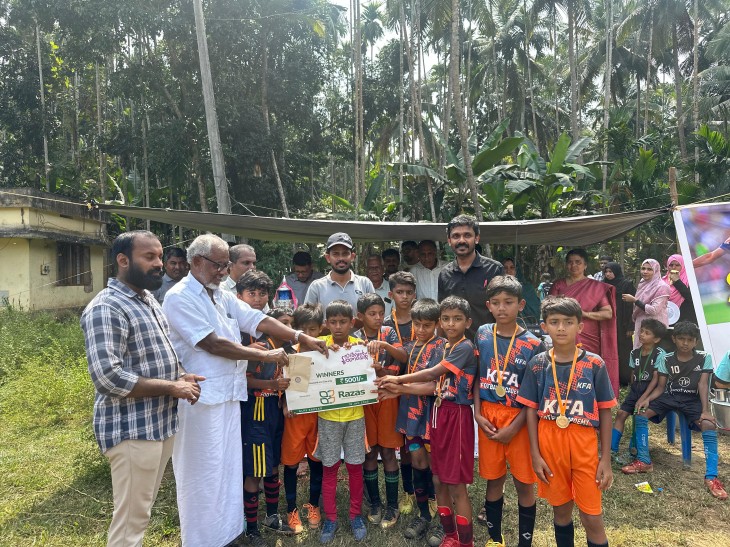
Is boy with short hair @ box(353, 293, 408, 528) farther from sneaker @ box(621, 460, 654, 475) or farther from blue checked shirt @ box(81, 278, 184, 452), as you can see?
sneaker @ box(621, 460, 654, 475)

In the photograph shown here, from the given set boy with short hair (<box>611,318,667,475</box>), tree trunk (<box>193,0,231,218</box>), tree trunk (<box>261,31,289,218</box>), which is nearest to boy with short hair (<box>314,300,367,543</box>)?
boy with short hair (<box>611,318,667,475</box>)

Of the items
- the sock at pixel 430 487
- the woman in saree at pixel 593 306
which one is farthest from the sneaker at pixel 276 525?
the woman in saree at pixel 593 306

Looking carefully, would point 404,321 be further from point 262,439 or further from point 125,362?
point 125,362

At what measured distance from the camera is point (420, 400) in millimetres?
2824

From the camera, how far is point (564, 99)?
27859 mm

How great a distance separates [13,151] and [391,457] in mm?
18681

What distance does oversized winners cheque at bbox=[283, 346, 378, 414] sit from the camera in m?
2.78

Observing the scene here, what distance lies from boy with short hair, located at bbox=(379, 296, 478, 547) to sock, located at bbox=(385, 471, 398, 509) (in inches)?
16.7

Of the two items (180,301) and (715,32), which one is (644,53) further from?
(180,301)

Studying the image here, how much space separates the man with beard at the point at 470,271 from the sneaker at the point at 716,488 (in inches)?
79.3

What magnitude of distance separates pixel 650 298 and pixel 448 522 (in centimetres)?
350

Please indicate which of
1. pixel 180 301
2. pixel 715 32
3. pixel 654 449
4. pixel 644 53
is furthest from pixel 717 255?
pixel 715 32

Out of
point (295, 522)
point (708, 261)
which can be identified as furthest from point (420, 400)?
point (708, 261)

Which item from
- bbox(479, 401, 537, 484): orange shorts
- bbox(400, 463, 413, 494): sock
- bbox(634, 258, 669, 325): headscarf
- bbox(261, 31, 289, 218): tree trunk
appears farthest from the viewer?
bbox(261, 31, 289, 218): tree trunk
